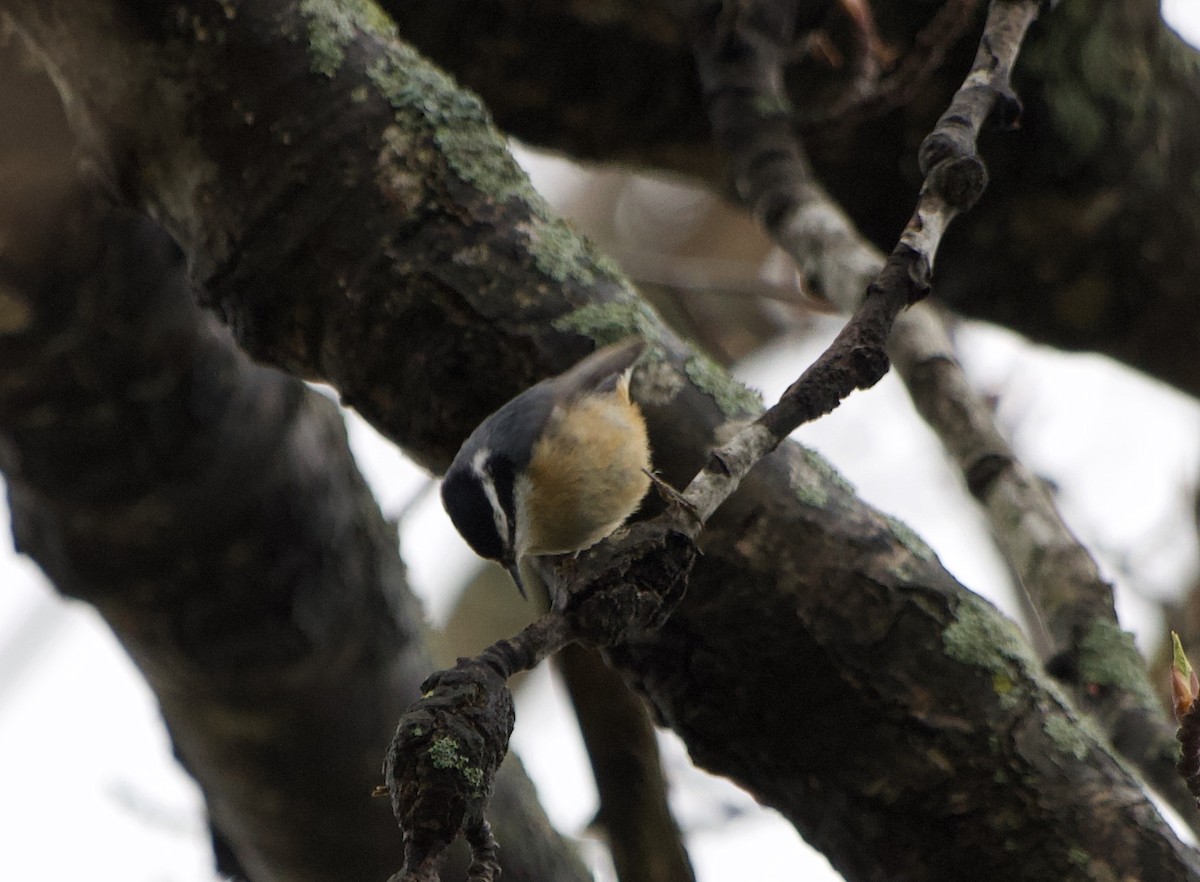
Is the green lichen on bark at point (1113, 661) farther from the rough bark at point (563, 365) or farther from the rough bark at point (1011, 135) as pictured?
the rough bark at point (1011, 135)

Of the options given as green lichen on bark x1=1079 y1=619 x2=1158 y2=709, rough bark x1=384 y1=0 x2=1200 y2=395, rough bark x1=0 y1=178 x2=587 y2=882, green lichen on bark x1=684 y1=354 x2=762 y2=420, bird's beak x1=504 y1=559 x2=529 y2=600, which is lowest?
rough bark x1=0 y1=178 x2=587 y2=882

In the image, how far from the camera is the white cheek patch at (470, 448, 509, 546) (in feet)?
5.92

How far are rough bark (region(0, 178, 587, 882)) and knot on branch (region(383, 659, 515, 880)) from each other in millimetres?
1302

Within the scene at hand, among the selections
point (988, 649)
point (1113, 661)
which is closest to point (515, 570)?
point (988, 649)

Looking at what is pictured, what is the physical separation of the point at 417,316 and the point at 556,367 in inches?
7.9

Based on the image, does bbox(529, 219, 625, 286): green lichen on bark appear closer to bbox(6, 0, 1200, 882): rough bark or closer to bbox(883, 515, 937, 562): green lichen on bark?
bbox(6, 0, 1200, 882): rough bark

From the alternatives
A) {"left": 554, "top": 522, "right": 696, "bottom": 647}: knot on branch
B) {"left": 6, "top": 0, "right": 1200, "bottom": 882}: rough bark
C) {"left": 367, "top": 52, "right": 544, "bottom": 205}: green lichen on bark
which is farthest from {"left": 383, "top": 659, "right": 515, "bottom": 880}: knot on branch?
{"left": 367, "top": 52, "right": 544, "bottom": 205}: green lichen on bark

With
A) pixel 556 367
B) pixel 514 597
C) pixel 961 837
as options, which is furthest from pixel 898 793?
pixel 514 597

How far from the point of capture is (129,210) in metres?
2.02

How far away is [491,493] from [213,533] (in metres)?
0.54

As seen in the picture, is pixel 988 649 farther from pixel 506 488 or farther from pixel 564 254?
pixel 506 488

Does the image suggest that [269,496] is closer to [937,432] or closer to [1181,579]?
[937,432]

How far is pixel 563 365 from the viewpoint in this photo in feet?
5.29

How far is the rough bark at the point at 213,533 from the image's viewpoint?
6.81ft
